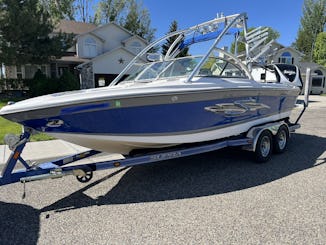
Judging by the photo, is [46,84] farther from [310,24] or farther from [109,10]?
[310,24]

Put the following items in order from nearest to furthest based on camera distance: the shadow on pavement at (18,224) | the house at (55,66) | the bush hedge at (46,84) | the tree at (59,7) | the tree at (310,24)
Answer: the shadow on pavement at (18,224) < the bush hedge at (46,84) < the house at (55,66) < the tree at (59,7) < the tree at (310,24)

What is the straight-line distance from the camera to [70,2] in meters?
39.1

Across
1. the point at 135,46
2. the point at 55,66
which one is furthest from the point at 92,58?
the point at 135,46

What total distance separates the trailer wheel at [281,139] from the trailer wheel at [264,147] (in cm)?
26

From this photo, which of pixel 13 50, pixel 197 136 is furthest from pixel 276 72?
pixel 13 50

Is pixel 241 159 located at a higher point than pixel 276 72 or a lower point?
lower

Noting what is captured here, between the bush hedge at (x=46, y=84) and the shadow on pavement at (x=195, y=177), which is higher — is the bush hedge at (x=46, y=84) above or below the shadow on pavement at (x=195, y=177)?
above

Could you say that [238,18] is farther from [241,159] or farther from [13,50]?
[13,50]

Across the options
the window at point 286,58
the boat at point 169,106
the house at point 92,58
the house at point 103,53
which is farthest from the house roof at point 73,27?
the boat at point 169,106

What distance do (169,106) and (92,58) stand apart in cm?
2306

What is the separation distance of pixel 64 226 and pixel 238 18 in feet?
15.5

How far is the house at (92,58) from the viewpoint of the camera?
23406 millimetres

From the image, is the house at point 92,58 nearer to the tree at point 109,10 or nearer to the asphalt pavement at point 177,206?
the tree at point 109,10

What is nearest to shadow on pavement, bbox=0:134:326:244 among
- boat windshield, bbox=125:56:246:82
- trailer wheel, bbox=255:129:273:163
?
trailer wheel, bbox=255:129:273:163
